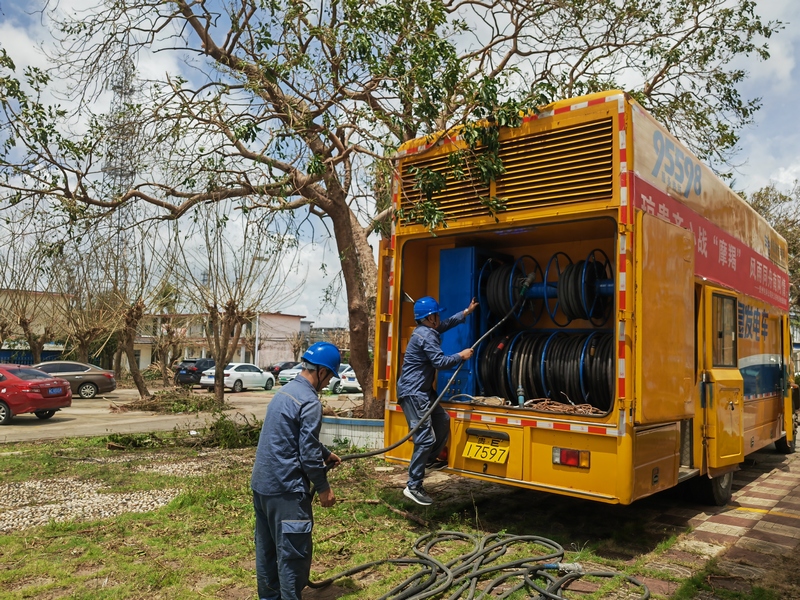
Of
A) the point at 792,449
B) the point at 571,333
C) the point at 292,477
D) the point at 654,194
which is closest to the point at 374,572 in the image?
the point at 292,477

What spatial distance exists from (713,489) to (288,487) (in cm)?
509

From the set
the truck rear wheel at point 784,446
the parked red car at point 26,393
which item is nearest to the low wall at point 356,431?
the truck rear wheel at point 784,446

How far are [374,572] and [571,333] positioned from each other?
10.6 feet

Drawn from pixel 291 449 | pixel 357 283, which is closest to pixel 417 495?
pixel 291 449

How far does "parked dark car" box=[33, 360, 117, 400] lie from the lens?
2383 centimetres

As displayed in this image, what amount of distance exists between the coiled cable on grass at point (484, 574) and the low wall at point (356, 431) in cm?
443

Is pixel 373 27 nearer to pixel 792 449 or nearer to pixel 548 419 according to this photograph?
pixel 548 419

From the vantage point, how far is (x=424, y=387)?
20.0 ft

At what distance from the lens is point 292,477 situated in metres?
3.66

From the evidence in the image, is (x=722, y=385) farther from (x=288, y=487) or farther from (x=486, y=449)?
(x=288, y=487)

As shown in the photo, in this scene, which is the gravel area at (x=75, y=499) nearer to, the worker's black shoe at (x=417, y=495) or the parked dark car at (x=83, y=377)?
the worker's black shoe at (x=417, y=495)

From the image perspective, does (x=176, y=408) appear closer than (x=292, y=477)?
No

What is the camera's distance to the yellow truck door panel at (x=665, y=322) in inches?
193

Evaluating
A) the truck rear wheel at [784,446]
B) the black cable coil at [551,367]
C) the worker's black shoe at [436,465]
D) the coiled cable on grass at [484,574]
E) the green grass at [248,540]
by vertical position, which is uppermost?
the black cable coil at [551,367]
